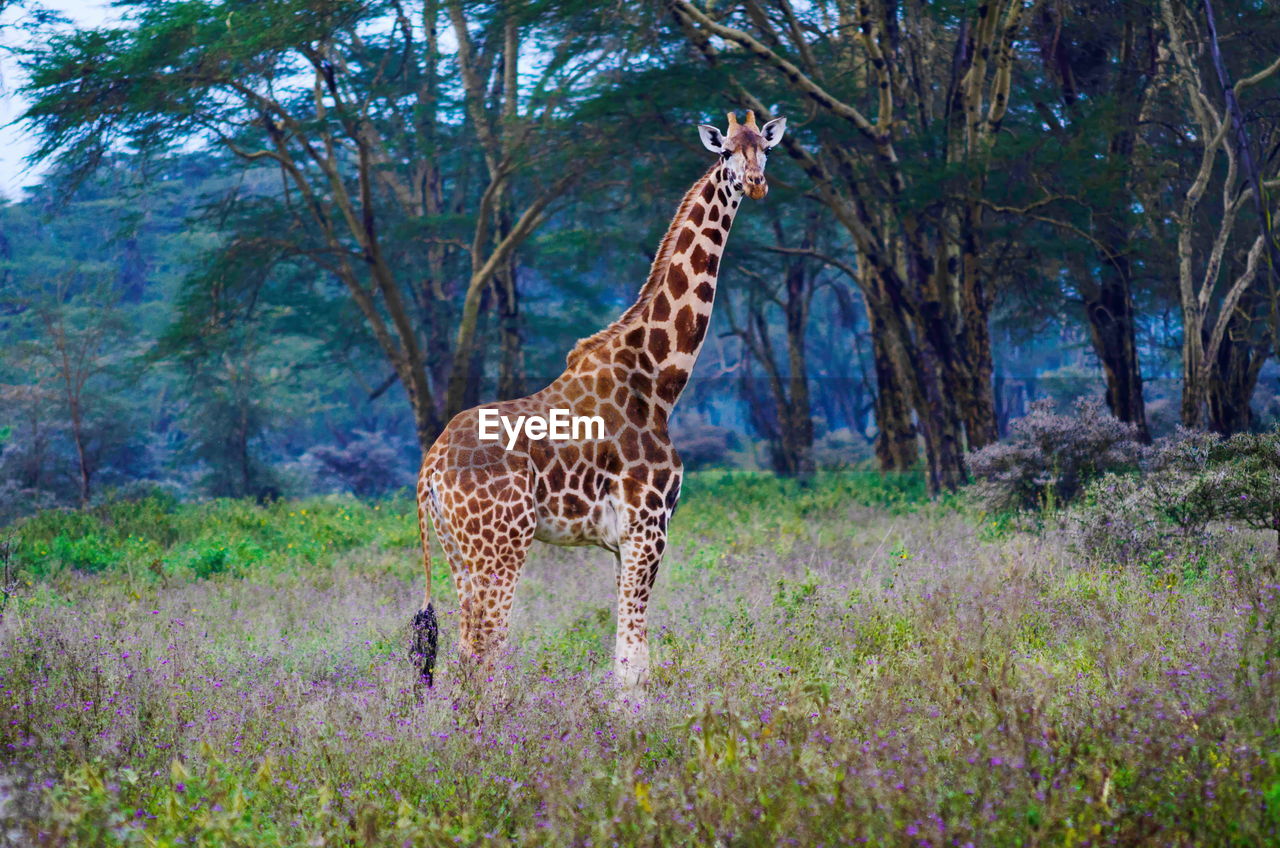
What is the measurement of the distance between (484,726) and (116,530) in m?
10.7

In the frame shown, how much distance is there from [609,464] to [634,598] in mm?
753

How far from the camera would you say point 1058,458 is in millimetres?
12492

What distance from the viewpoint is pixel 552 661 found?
21.9 feet

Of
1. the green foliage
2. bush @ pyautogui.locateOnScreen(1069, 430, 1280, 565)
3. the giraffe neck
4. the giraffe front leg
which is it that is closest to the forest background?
bush @ pyautogui.locateOnScreen(1069, 430, 1280, 565)

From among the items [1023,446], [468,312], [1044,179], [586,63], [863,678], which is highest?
[586,63]

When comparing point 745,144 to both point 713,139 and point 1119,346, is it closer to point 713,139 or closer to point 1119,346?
point 713,139

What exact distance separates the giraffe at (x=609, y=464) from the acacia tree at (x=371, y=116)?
8.44 metres

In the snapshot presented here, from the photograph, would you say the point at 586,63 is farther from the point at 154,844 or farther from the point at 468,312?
the point at 154,844

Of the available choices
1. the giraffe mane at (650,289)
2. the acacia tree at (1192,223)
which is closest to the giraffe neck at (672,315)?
the giraffe mane at (650,289)

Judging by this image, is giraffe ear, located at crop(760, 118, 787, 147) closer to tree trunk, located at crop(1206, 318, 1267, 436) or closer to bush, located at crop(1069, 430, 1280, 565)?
bush, located at crop(1069, 430, 1280, 565)

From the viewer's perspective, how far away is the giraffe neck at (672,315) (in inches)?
260

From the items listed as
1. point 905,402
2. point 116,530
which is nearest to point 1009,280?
point 905,402

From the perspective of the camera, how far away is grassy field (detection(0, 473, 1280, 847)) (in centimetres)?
391

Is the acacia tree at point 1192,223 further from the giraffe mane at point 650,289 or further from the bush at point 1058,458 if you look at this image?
the giraffe mane at point 650,289
